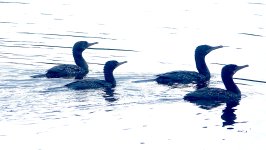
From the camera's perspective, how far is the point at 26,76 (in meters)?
31.5

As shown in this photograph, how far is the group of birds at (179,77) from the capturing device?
28.9 metres

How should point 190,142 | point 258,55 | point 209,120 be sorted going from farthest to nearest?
point 258,55 < point 209,120 < point 190,142

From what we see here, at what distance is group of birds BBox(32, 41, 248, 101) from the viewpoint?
1137 inches

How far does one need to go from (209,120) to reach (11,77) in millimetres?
8061

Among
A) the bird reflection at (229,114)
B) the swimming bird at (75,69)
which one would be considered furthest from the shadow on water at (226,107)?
the swimming bird at (75,69)

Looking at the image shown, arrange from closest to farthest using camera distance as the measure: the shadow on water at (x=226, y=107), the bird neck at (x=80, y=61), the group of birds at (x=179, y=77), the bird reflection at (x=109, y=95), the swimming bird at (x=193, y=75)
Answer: the shadow on water at (x=226, y=107) → the bird reflection at (x=109, y=95) → the group of birds at (x=179, y=77) → the swimming bird at (x=193, y=75) → the bird neck at (x=80, y=61)

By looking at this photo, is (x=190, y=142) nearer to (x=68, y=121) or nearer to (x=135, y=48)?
(x=68, y=121)

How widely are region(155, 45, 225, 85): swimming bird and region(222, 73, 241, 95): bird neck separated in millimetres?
1619

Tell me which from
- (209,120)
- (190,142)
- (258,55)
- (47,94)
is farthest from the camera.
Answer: (258,55)

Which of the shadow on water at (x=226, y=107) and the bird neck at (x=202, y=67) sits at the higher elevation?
the bird neck at (x=202, y=67)

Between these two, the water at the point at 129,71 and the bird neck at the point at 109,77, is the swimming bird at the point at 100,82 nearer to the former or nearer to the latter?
the bird neck at the point at 109,77

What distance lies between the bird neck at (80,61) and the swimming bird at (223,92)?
20.4ft

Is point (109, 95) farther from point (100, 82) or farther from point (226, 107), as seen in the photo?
point (226, 107)

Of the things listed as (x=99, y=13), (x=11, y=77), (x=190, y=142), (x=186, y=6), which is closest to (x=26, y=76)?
(x=11, y=77)
